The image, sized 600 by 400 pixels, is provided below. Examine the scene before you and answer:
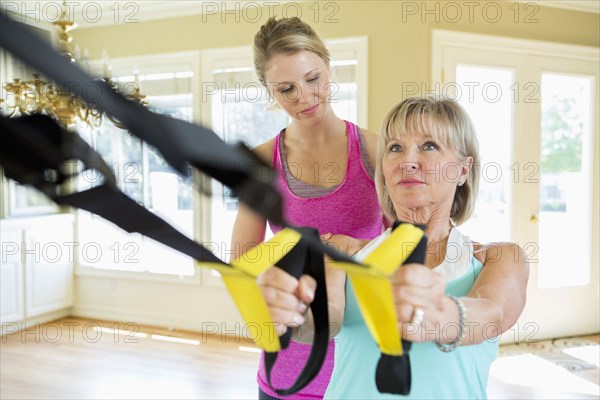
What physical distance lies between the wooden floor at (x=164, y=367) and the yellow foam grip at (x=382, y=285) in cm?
340

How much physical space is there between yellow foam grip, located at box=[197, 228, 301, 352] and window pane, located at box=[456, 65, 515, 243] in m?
4.20

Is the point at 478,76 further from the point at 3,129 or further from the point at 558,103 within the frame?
the point at 3,129

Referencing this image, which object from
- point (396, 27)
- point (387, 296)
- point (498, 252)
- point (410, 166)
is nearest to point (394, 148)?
point (410, 166)

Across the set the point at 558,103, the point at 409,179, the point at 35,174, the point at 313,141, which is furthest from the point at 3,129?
the point at 558,103

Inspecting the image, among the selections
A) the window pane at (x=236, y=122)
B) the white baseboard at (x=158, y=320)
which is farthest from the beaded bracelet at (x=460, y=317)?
the white baseboard at (x=158, y=320)

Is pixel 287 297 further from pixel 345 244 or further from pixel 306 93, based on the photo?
pixel 306 93

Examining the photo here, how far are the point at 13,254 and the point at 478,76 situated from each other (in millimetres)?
4449

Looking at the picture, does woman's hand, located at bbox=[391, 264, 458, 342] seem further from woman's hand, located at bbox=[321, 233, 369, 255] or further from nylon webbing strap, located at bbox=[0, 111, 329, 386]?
woman's hand, located at bbox=[321, 233, 369, 255]

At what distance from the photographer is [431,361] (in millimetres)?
987

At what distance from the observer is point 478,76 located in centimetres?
450

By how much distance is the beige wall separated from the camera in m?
4.28

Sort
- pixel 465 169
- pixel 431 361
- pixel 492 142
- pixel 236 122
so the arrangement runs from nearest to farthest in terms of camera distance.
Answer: pixel 431 361
pixel 465 169
pixel 492 142
pixel 236 122

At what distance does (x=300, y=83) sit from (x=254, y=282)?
1.02m

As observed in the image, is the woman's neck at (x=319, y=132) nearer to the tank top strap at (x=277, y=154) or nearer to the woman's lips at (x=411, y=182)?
the tank top strap at (x=277, y=154)
